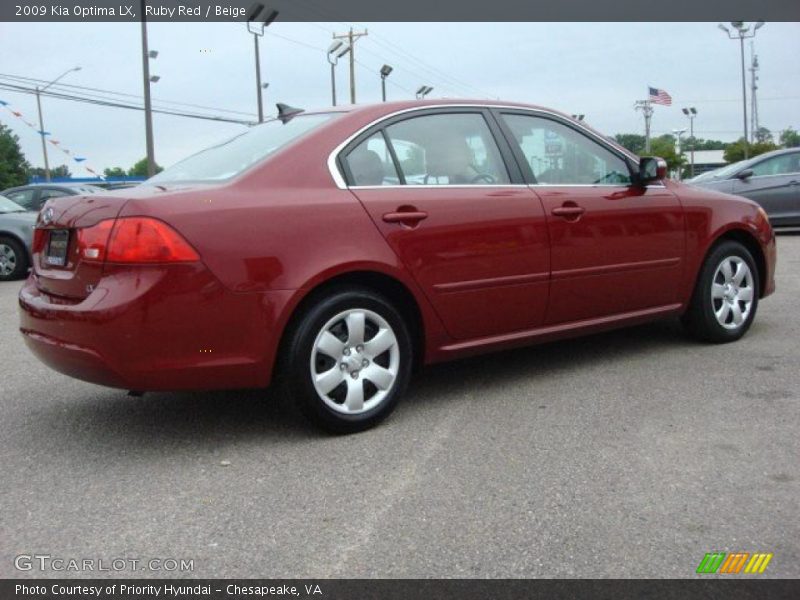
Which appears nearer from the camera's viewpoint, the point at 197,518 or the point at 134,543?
the point at 134,543

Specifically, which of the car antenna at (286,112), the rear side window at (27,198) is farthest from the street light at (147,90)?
the car antenna at (286,112)

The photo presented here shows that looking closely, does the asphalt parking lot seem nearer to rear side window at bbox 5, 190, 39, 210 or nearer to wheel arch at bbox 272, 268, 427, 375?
wheel arch at bbox 272, 268, 427, 375

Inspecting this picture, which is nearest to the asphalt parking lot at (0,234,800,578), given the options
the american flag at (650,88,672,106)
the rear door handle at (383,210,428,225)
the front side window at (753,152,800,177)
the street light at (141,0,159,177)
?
the rear door handle at (383,210,428,225)

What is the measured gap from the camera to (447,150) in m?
4.38

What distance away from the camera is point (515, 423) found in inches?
156

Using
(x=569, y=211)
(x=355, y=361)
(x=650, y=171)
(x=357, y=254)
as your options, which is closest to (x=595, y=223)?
(x=569, y=211)

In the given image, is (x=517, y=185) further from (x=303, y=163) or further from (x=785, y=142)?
(x=785, y=142)

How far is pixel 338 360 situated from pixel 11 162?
9141 centimetres

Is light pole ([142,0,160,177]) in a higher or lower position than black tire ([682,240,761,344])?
higher

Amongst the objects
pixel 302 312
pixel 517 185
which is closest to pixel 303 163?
pixel 302 312

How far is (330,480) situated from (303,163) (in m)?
1.50

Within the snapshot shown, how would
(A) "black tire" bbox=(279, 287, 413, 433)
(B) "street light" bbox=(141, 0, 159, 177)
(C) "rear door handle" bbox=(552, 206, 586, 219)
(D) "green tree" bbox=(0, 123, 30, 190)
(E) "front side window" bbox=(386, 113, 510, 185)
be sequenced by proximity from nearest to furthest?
(A) "black tire" bbox=(279, 287, 413, 433) → (E) "front side window" bbox=(386, 113, 510, 185) → (C) "rear door handle" bbox=(552, 206, 586, 219) → (B) "street light" bbox=(141, 0, 159, 177) → (D) "green tree" bbox=(0, 123, 30, 190)

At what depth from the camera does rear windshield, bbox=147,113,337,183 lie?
397 centimetres
